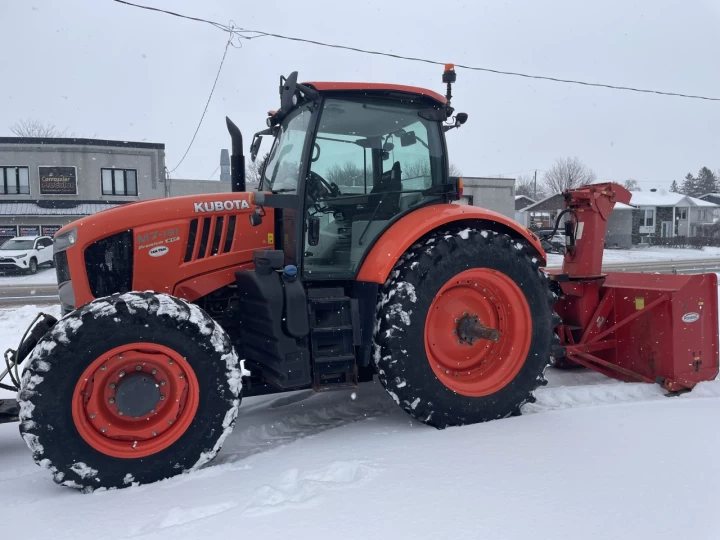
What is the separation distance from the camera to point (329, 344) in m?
3.62

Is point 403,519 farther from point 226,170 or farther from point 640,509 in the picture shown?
point 226,170

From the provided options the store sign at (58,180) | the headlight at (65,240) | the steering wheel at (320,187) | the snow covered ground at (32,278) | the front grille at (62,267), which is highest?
the store sign at (58,180)

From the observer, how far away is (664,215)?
1750 inches

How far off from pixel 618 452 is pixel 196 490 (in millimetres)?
2279

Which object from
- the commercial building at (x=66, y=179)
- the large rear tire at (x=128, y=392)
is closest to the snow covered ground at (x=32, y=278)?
the commercial building at (x=66, y=179)

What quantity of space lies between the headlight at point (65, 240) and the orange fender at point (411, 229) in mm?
1759

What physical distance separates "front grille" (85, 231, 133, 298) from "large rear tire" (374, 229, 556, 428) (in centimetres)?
159

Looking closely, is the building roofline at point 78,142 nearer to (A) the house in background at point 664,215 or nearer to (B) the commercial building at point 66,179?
(B) the commercial building at point 66,179

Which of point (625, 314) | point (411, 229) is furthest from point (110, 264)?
point (625, 314)

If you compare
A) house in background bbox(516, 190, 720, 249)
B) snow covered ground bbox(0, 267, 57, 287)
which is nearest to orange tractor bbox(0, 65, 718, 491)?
snow covered ground bbox(0, 267, 57, 287)

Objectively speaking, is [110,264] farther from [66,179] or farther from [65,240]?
[66,179]

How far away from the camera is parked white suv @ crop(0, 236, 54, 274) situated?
19.9 m

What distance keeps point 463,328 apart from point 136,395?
6.99ft

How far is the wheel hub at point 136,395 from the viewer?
304 centimetres
